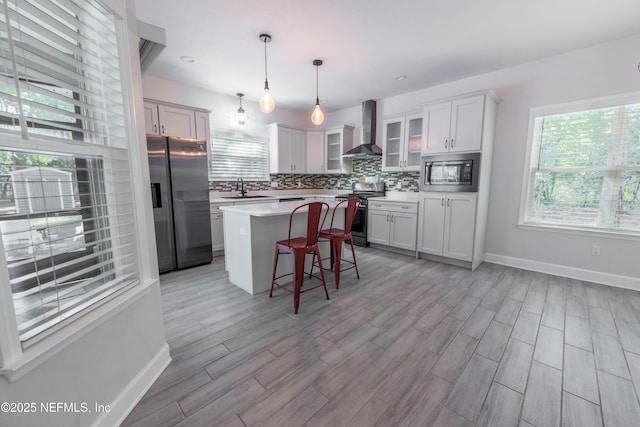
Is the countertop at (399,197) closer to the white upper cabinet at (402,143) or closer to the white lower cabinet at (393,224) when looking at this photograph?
the white lower cabinet at (393,224)

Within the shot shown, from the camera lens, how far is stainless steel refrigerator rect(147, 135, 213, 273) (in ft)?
10.6

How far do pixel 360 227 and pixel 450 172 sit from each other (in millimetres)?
1757

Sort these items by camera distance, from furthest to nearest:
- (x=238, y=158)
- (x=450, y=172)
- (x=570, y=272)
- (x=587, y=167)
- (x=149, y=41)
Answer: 1. (x=238, y=158)
2. (x=450, y=172)
3. (x=570, y=272)
4. (x=587, y=167)
5. (x=149, y=41)

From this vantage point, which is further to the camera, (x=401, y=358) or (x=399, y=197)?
(x=399, y=197)

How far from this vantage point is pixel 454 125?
3453 mm

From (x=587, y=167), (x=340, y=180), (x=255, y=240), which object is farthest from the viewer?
(x=340, y=180)

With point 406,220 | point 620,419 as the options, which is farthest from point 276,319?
point 406,220

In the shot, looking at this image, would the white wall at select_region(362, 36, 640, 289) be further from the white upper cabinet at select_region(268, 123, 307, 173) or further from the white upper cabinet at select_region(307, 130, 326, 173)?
the white upper cabinet at select_region(268, 123, 307, 173)

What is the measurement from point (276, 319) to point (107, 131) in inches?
70.1

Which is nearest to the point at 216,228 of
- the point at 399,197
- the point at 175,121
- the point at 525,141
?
the point at 175,121

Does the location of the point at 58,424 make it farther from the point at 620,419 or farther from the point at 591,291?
the point at 591,291

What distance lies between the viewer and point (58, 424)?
38.0 inches

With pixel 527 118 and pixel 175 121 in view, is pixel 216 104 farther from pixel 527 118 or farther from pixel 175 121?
pixel 527 118

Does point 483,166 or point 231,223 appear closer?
point 231,223
